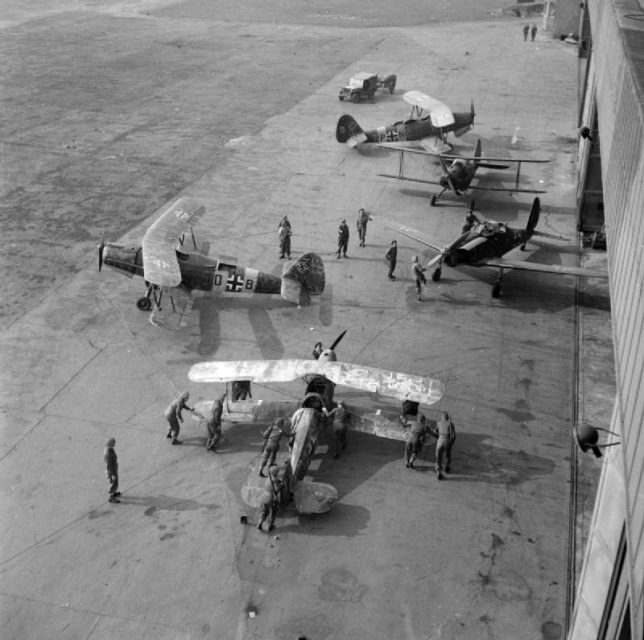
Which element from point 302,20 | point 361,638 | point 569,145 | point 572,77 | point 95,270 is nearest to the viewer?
point 361,638

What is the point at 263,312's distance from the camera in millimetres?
22609

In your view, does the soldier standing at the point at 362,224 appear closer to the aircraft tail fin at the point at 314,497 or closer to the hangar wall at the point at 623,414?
the hangar wall at the point at 623,414

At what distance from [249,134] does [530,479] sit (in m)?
27.0

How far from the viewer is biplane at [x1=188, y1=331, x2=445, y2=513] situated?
15.0 metres

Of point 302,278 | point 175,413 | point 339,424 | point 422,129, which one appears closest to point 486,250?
point 302,278

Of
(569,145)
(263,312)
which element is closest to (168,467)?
(263,312)

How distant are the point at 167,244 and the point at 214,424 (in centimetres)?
703

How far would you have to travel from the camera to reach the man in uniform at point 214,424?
16.6m

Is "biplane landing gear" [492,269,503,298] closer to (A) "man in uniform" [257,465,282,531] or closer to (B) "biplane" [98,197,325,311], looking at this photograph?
(B) "biplane" [98,197,325,311]

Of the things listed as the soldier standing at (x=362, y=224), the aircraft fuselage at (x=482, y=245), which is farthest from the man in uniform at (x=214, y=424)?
the soldier standing at (x=362, y=224)

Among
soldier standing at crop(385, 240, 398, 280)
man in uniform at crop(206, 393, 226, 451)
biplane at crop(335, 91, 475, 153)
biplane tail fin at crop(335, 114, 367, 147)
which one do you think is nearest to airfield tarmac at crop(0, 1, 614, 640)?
soldier standing at crop(385, 240, 398, 280)

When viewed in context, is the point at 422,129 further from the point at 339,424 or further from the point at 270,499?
the point at 270,499

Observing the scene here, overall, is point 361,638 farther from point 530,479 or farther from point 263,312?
point 263,312

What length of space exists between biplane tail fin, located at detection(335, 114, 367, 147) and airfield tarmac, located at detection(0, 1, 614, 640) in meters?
0.76
